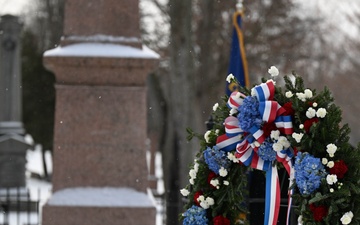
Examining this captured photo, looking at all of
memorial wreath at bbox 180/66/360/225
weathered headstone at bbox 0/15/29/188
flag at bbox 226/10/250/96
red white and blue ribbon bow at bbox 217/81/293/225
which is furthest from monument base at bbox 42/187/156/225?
weathered headstone at bbox 0/15/29/188

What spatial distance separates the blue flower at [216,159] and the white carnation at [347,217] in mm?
947

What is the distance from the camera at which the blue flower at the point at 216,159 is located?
6277 mm

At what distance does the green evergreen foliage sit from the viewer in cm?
3141

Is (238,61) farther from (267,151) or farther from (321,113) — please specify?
(321,113)

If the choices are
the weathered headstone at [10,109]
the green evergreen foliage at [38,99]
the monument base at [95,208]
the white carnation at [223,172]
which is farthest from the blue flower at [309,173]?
the green evergreen foliage at [38,99]

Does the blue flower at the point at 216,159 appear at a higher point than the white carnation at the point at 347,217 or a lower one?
higher

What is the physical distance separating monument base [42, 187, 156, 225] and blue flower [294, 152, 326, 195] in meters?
4.12

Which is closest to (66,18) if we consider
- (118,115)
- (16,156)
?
(118,115)

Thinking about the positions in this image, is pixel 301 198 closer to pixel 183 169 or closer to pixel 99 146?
pixel 99 146

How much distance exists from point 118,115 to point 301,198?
4.21 meters

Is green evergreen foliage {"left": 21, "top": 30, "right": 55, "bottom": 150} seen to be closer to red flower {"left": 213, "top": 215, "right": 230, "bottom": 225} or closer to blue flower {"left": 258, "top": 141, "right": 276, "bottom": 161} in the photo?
red flower {"left": 213, "top": 215, "right": 230, "bottom": 225}

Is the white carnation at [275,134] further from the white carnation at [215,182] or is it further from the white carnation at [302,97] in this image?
the white carnation at [215,182]

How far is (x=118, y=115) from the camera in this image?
9.82 m

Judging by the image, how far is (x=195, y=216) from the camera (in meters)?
6.34
